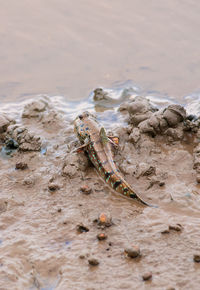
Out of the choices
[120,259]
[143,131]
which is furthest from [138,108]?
[120,259]

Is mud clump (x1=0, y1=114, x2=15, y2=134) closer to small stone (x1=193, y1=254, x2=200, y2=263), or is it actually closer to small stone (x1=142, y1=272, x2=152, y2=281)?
small stone (x1=142, y1=272, x2=152, y2=281)

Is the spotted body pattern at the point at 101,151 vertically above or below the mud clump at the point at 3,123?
above

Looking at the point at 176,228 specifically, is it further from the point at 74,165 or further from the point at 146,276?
the point at 74,165

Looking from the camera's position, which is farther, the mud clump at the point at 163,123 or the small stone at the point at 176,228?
the mud clump at the point at 163,123

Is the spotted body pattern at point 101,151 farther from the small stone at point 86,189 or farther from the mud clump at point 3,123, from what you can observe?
the mud clump at point 3,123

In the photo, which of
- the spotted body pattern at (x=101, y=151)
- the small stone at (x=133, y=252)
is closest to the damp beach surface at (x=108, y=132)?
the small stone at (x=133, y=252)

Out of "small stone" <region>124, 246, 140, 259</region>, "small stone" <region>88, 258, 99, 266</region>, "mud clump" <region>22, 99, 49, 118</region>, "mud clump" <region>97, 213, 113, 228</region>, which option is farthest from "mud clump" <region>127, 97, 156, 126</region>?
"small stone" <region>88, 258, 99, 266</region>
